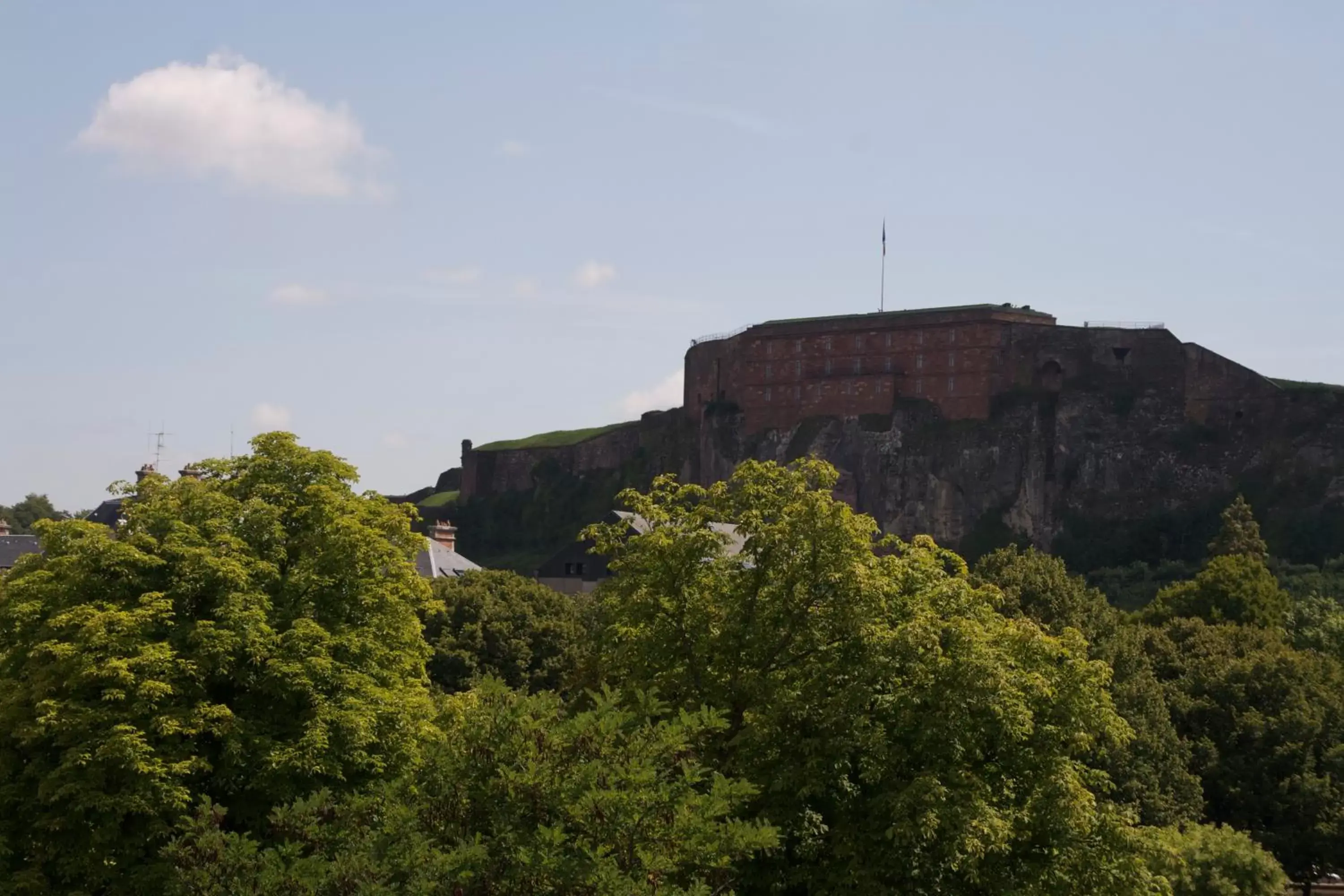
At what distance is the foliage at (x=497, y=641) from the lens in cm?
5000

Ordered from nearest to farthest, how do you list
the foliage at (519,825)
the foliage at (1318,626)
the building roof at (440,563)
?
the foliage at (519,825)
the foliage at (1318,626)
the building roof at (440,563)

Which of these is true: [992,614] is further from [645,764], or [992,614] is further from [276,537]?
[276,537]

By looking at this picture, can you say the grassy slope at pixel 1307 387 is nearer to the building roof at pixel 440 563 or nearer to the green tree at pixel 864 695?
the building roof at pixel 440 563

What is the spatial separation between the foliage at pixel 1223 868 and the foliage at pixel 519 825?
1531cm

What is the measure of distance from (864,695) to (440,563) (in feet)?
170

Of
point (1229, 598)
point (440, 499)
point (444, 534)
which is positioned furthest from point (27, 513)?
point (1229, 598)

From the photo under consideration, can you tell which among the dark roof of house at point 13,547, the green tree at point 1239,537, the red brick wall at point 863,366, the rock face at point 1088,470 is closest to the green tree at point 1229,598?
the green tree at point 1239,537

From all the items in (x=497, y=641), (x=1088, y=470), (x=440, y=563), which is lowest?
(x=497, y=641)

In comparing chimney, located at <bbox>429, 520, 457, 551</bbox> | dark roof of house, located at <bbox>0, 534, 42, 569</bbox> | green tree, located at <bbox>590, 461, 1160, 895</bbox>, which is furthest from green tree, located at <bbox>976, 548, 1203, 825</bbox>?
dark roof of house, located at <bbox>0, 534, 42, 569</bbox>

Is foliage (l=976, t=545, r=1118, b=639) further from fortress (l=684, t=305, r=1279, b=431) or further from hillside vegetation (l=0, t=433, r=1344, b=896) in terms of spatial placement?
fortress (l=684, t=305, r=1279, b=431)

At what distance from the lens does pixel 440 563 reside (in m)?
72.8

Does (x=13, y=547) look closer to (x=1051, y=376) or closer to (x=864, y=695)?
(x=864, y=695)

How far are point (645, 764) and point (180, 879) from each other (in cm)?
530

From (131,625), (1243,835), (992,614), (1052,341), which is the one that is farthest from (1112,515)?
(131,625)
